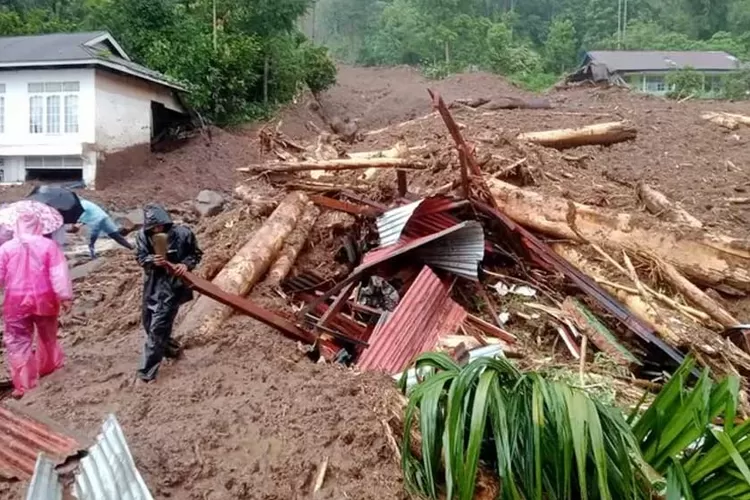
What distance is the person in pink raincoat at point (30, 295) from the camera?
5.12 metres

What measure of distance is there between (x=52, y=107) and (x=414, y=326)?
15502 millimetres

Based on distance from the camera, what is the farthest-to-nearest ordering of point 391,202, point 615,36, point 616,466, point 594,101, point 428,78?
point 615,36, point 428,78, point 594,101, point 391,202, point 616,466

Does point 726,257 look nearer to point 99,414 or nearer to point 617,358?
point 617,358

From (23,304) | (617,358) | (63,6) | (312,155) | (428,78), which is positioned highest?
(63,6)

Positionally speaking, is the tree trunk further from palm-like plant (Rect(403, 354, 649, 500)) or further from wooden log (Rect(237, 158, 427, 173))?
palm-like plant (Rect(403, 354, 649, 500))

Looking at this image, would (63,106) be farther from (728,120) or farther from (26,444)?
(26,444)

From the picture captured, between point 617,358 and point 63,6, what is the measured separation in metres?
28.2

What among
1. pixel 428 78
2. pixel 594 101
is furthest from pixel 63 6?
pixel 594 101

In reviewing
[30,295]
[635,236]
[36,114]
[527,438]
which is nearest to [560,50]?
[36,114]

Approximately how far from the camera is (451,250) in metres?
6.57

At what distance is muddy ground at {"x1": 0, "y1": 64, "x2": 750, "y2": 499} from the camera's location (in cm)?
385

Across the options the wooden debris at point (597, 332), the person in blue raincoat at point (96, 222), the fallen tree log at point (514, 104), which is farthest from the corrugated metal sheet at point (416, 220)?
the fallen tree log at point (514, 104)

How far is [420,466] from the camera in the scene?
12.1 feet

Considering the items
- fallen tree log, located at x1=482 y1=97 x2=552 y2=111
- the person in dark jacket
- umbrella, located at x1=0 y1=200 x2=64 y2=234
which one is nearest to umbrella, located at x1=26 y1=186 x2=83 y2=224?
umbrella, located at x1=0 y1=200 x2=64 y2=234
